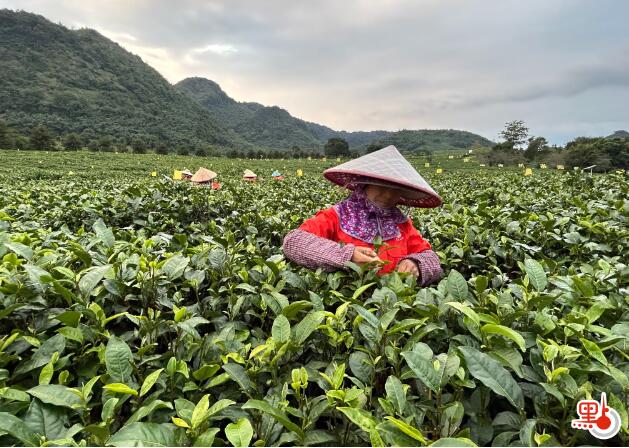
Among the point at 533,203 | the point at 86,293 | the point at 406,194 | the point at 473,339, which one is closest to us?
the point at 473,339

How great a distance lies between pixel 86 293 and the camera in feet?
4.31

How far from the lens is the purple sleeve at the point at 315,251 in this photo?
1.76 meters

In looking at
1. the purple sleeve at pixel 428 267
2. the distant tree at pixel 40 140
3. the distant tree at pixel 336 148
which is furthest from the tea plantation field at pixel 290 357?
the distant tree at pixel 336 148

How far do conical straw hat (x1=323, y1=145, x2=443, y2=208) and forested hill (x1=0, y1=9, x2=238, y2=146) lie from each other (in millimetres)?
63661

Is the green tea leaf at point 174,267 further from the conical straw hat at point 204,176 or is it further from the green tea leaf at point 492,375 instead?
the conical straw hat at point 204,176

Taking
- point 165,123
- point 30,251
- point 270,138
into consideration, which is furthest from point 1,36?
point 30,251

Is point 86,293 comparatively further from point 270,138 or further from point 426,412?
point 270,138

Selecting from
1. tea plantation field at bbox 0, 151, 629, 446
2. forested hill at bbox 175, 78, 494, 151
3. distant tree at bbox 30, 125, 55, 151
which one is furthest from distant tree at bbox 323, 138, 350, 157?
tea plantation field at bbox 0, 151, 629, 446

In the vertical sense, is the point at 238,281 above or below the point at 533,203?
below

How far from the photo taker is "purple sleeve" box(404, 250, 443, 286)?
1.96 metres

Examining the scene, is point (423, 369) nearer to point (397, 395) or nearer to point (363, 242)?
point (397, 395)

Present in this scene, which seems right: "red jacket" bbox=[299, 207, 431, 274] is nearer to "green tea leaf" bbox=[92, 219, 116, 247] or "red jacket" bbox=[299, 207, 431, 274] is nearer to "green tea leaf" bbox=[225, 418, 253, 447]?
"green tea leaf" bbox=[92, 219, 116, 247]

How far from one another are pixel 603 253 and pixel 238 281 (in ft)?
7.21

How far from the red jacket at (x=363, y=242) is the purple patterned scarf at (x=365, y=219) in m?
0.03
